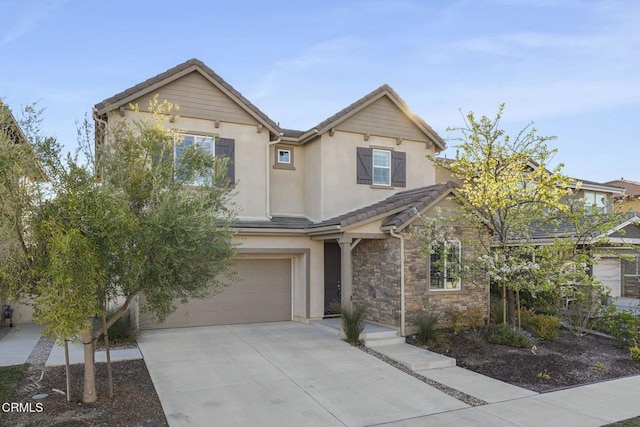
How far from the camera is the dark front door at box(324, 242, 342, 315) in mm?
14516

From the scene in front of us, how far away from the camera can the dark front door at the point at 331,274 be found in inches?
571

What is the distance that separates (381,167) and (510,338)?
22.5 feet

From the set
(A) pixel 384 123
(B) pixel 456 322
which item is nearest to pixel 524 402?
(B) pixel 456 322

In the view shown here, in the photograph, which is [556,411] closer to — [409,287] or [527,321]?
[409,287]

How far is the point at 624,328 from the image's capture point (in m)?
11.4

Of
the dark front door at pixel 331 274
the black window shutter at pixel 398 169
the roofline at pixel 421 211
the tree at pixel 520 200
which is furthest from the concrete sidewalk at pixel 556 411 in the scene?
the black window shutter at pixel 398 169

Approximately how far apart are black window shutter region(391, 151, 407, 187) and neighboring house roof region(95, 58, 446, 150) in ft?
4.29

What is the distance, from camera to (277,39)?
588 inches

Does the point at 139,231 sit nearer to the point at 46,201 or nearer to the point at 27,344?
the point at 46,201

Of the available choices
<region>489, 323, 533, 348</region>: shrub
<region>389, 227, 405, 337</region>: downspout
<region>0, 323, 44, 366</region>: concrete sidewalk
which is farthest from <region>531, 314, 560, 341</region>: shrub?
<region>0, 323, 44, 366</region>: concrete sidewalk

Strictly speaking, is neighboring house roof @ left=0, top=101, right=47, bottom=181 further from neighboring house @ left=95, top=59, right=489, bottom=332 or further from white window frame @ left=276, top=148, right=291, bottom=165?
white window frame @ left=276, top=148, right=291, bottom=165

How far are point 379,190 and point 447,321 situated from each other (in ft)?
16.3

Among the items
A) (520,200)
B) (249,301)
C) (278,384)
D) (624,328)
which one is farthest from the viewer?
(249,301)

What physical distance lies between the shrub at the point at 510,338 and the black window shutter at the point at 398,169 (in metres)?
5.99
